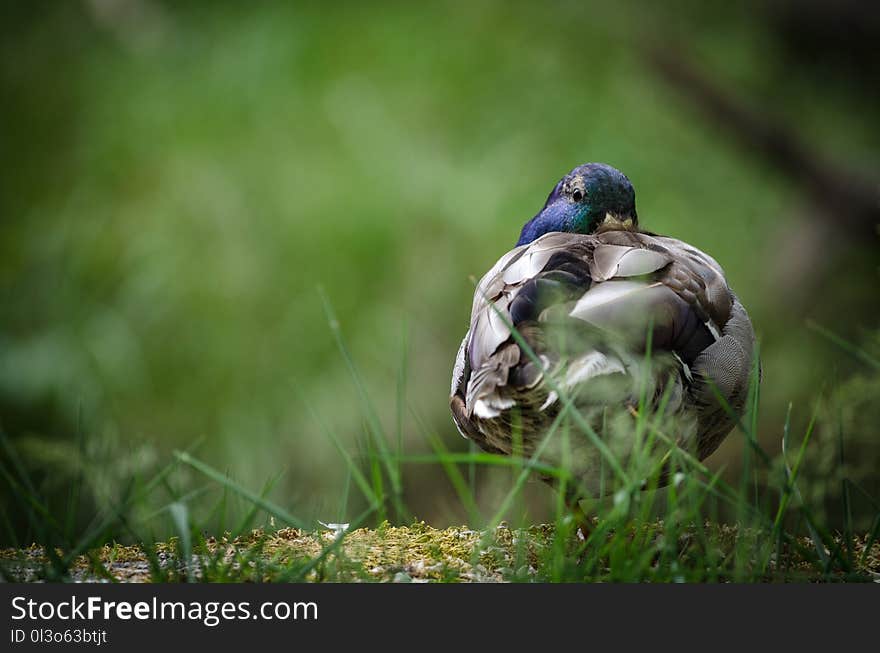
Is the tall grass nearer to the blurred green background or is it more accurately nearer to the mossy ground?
the mossy ground

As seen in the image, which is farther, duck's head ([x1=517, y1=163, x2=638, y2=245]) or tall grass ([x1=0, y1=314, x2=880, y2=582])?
duck's head ([x1=517, y1=163, x2=638, y2=245])

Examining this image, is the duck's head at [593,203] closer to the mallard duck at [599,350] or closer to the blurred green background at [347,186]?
the mallard duck at [599,350]

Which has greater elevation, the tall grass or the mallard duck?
the mallard duck

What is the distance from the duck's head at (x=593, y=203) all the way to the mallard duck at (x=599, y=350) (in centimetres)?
44

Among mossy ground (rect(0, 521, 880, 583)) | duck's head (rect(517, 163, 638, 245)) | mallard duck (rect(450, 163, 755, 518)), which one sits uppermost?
duck's head (rect(517, 163, 638, 245))

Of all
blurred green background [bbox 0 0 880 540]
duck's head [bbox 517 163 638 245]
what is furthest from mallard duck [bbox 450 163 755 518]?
blurred green background [bbox 0 0 880 540]

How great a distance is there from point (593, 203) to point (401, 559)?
1204 mm

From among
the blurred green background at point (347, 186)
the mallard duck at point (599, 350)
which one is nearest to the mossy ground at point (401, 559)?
the mallard duck at point (599, 350)

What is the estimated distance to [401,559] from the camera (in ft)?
5.79

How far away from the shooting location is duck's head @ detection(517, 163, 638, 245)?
2604 mm

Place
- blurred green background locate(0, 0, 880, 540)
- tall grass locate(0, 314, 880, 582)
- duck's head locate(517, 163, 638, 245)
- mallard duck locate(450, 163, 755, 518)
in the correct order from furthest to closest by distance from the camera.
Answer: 1. blurred green background locate(0, 0, 880, 540)
2. duck's head locate(517, 163, 638, 245)
3. mallard duck locate(450, 163, 755, 518)
4. tall grass locate(0, 314, 880, 582)

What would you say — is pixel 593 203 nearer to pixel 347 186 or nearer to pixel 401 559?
pixel 401 559

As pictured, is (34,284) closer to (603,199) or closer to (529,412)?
(603,199)

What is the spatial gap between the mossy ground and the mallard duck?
15 cm
